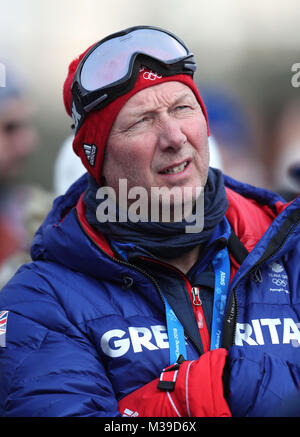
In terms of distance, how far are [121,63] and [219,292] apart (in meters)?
0.88

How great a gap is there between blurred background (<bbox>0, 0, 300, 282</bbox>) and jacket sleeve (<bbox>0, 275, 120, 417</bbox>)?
231cm

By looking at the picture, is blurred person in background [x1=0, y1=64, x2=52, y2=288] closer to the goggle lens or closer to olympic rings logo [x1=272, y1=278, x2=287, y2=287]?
the goggle lens

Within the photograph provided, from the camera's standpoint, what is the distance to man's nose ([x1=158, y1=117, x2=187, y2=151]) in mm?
2242

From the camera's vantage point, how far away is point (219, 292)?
226 cm

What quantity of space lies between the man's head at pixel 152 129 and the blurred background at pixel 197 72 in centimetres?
212

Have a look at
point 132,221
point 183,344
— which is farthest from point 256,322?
point 132,221

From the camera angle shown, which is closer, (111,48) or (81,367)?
(81,367)

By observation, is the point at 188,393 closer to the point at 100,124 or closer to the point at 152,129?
the point at 152,129

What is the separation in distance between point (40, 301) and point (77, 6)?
5.32 meters

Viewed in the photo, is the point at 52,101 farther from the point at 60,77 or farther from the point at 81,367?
the point at 81,367

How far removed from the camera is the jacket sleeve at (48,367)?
1.95 metres

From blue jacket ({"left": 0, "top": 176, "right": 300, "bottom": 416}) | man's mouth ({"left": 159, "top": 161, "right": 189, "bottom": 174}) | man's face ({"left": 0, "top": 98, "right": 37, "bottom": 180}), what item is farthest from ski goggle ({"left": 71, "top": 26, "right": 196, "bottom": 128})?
man's face ({"left": 0, "top": 98, "right": 37, "bottom": 180})

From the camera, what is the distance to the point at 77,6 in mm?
6902

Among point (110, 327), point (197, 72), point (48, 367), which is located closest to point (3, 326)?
point (48, 367)
